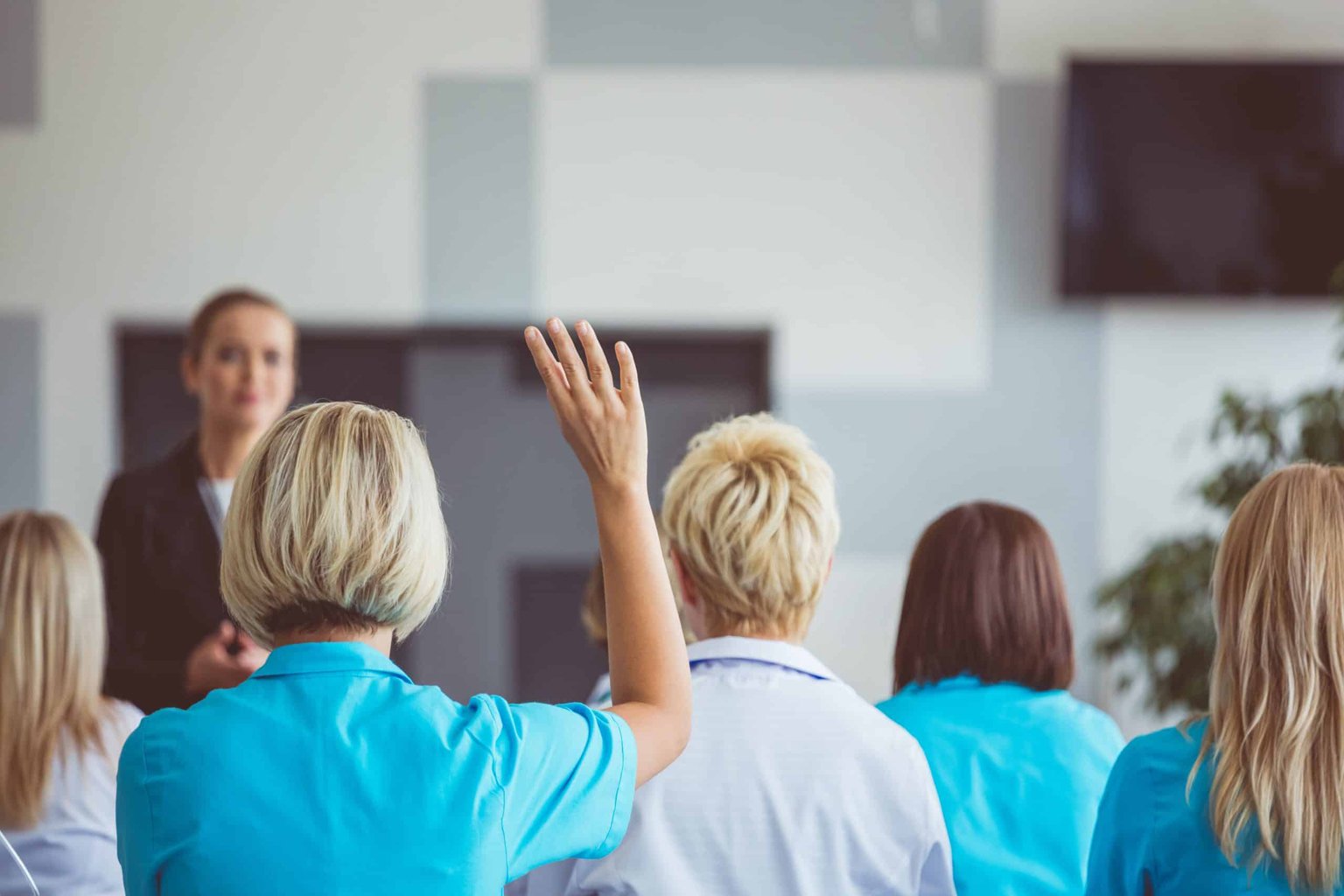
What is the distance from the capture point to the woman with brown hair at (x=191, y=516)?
214 centimetres

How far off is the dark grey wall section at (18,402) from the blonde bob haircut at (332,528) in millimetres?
3068

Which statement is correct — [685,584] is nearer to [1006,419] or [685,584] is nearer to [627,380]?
[627,380]

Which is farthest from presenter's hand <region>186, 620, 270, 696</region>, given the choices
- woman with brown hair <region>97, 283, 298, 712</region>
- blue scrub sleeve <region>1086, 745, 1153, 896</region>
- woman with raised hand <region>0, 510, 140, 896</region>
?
blue scrub sleeve <region>1086, 745, 1153, 896</region>

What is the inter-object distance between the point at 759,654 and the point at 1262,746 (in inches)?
20.4

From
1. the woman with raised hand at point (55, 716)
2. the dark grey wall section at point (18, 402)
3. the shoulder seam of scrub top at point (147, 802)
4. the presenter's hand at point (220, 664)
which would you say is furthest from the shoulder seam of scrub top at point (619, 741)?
the dark grey wall section at point (18, 402)

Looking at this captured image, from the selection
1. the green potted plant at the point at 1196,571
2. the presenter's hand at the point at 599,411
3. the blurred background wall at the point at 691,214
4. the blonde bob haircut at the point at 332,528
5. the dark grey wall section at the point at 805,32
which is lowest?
the green potted plant at the point at 1196,571

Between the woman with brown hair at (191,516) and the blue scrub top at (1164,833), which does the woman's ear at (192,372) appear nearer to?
the woman with brown hair at (191,516)

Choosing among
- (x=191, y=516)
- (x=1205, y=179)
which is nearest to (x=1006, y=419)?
(x=1205, y=179)

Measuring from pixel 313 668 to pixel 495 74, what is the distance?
9.93 ft

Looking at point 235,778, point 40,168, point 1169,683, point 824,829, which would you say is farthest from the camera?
point 40,168

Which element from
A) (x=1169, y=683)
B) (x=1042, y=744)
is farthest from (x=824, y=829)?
(x=1169, y=683)

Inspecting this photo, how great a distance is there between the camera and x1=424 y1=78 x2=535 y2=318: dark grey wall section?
361 cm

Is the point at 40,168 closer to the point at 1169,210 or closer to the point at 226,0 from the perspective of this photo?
the point at 226,0

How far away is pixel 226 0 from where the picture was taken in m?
3.58
